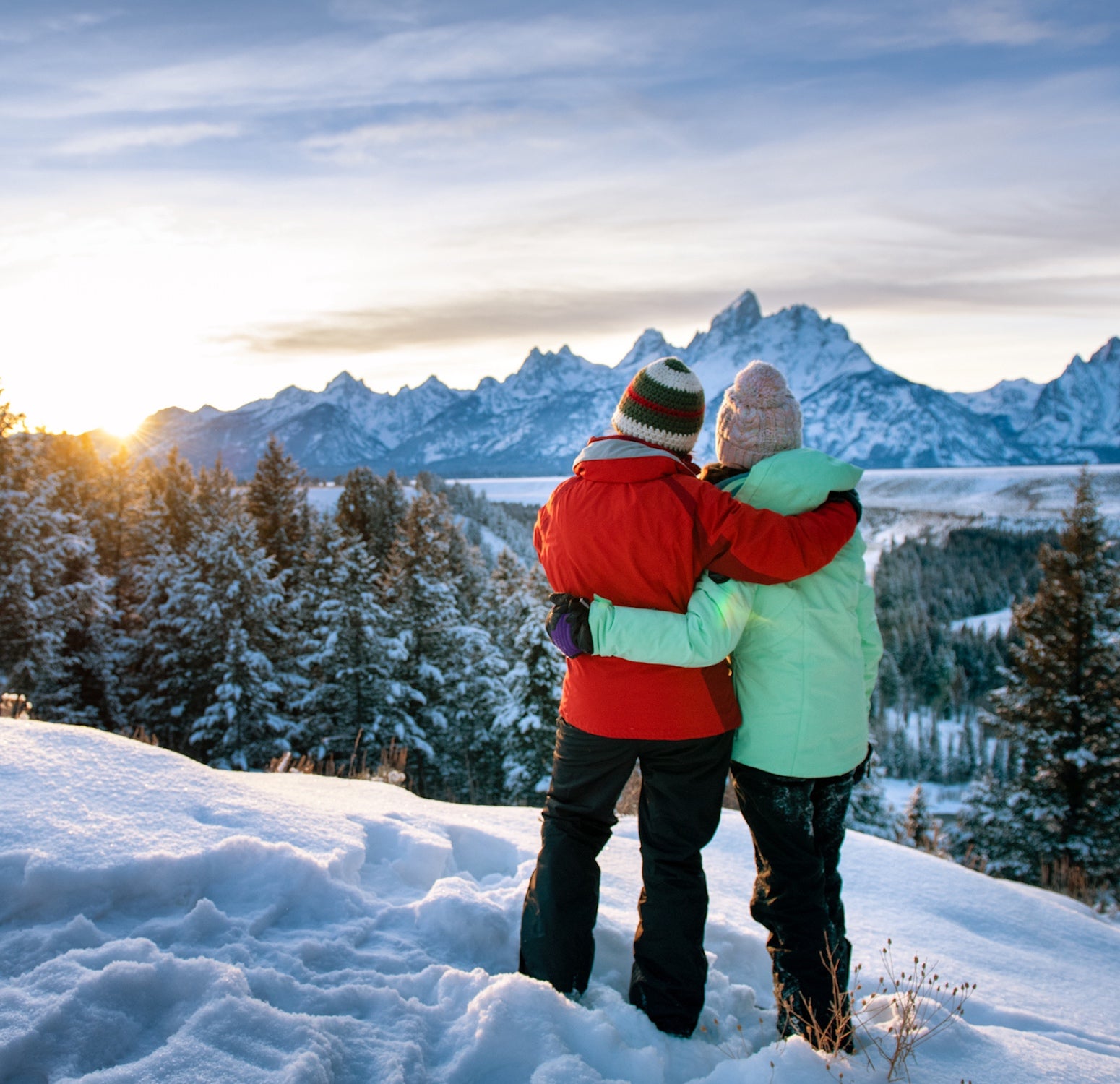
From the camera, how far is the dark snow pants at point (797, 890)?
107 inches

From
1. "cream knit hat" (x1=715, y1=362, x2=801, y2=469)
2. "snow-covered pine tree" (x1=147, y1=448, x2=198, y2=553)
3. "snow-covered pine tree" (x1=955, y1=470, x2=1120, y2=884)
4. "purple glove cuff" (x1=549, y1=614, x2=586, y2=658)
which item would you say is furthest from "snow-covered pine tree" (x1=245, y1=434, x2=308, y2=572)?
"cream knit hat" (x1=715, y1=362, x2=801, y2=469)

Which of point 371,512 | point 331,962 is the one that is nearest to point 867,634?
point 331,962

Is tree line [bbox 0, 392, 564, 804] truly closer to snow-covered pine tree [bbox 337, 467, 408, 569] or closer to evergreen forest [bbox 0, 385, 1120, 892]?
evergreen forest [bbox 0, 385, 1120, 892]

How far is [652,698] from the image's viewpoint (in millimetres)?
2641

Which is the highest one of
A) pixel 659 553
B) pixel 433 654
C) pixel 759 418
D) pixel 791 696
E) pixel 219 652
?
pixel 759 418

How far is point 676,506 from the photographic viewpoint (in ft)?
8.41

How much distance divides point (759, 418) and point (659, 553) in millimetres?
711

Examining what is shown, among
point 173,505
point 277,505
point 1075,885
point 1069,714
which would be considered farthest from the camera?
point 277,505

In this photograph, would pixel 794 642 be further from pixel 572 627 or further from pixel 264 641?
pixel 264 641

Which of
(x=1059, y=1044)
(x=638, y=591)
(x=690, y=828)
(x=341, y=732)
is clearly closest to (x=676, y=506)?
(x=638, y=591)

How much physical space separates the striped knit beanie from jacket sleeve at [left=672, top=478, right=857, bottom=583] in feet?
0.91

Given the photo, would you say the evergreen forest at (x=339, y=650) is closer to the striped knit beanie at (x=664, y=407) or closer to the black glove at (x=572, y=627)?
the black glove at (x=572, y=627)

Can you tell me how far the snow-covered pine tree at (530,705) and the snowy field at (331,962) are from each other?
14919mm

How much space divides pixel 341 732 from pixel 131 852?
62.7ft
